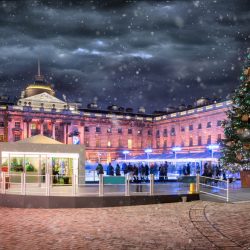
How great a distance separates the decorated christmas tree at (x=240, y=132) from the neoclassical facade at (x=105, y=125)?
56512 millimetres

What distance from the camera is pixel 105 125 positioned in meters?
106

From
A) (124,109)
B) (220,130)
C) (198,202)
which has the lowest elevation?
(198,202)

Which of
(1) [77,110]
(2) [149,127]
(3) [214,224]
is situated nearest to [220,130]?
(2) [149,127]

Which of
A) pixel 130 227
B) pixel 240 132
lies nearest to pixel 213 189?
pixel 240 132

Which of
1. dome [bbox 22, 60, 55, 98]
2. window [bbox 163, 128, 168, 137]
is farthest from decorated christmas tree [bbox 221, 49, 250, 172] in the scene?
dome [bbox 22, 60, 55, 98]

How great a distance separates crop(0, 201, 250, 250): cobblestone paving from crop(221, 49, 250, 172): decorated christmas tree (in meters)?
9.46

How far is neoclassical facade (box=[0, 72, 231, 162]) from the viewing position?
3647 inches

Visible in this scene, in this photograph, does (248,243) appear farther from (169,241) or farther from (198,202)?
(198,202)

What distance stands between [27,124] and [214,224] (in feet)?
285

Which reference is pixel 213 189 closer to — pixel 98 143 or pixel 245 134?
pixel 245 134

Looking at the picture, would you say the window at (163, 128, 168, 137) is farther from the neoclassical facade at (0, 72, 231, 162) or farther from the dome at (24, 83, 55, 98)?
the dome at (24, 83, 55, 98)

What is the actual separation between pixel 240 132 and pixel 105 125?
79.3 meters

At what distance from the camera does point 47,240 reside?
11.0 m

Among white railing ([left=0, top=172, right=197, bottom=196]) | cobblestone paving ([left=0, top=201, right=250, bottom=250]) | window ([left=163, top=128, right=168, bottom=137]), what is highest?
window ([left=163, top=128, right=168, bottom=137])
